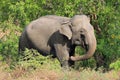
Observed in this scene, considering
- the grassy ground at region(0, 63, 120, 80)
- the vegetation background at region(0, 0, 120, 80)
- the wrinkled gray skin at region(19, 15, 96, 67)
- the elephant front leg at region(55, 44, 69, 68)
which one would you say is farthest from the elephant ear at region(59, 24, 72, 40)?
the grassy ground at region(0, 63, 120, 80)

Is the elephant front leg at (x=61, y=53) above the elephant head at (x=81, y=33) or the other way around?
the other way around

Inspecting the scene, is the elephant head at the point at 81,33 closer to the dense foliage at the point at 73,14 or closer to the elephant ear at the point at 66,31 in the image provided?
the elephant ear at the point at 66,31

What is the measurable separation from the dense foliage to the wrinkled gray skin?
107 cm

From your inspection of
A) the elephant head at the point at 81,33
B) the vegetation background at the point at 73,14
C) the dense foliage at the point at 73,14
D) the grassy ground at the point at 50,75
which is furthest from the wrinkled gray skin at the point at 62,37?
the grassy ground at the point at 50,75

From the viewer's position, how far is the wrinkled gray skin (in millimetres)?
12461

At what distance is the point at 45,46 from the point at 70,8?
1778 mm

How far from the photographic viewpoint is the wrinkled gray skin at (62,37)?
12.5 meters

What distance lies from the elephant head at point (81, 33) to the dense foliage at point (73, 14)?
65.9 inches

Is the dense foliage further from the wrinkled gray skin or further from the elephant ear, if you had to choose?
the elephant ear

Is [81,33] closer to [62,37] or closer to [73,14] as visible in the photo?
[62,37]

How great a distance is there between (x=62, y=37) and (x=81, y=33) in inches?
21.9

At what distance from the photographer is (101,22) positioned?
48.3ft

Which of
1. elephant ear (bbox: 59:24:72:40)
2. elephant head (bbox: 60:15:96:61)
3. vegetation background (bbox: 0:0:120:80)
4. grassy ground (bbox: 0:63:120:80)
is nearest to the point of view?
grassy ground (bbox: 0:63:120:80)

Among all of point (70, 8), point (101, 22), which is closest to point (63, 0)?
point (70, 8)
